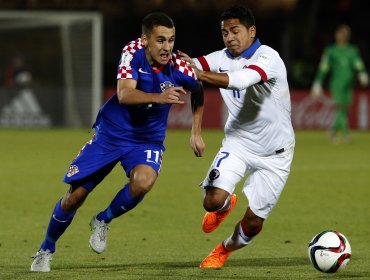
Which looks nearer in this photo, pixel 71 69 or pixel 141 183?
pixel 141 183

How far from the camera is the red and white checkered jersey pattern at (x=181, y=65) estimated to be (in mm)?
8109

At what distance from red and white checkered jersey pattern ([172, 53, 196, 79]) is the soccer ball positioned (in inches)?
61.6

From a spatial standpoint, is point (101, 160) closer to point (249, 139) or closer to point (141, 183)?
point (141, 183)

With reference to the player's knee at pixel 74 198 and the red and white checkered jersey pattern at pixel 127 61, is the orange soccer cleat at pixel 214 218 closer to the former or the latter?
the player's knee at pixel 74 198

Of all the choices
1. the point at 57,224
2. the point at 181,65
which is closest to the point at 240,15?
the point at 181,65

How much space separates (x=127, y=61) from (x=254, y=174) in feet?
4.62

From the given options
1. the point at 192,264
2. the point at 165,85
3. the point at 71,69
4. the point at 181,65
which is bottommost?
the point at 71,69

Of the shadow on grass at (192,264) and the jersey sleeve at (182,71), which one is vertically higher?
the jersey sleeve at (182,71)

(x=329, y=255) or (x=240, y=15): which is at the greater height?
(x=240, y=15)

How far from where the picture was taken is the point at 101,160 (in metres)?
7.99

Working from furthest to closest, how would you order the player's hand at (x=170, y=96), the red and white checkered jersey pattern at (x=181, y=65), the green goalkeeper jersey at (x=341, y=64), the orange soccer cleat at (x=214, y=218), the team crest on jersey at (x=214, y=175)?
the green goalkeeper jersey at (x=341, y=64) < the orange soccer cleat at (x=214, y=218) < the team crest on jersey at (x=214, y=175) < the red and white checkered jersey pattern at (x=181, y=65) < the player's hand at (x=170, y=96)

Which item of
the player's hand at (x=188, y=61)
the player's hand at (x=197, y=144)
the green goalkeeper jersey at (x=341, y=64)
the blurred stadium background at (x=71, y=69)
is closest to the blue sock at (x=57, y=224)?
the player's hand at (x=197, y=144)

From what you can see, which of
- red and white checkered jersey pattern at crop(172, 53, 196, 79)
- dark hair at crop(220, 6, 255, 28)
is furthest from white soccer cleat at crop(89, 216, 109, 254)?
dark hair at crop(220, 6, 255, 28)

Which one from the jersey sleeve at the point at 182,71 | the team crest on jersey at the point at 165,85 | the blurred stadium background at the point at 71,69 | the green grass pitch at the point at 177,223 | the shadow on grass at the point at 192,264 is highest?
the jersey sleeve at the point at 182,71
